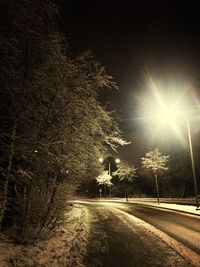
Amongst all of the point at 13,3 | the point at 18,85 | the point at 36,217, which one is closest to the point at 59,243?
the point at 36,217

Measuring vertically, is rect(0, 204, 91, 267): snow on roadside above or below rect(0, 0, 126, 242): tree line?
below

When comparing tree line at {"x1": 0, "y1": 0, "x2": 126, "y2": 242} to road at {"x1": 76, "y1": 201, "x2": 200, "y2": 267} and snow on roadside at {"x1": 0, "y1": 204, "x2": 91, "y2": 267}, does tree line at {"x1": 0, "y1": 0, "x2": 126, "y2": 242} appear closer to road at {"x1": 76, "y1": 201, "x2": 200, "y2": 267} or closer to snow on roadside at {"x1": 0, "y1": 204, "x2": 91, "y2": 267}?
snow on roadside at {"x1": 0, "y1": 204, "x2": 91, "y2": 267}

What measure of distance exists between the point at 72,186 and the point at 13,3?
7.28m

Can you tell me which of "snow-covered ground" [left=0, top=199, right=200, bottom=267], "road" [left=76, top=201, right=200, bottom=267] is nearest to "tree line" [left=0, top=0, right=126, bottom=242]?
Answer: "snow-covered ground" [left=0, top=199, right=200, bottom=267]

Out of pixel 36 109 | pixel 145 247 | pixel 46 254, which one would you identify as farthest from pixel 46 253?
pixel 36 109

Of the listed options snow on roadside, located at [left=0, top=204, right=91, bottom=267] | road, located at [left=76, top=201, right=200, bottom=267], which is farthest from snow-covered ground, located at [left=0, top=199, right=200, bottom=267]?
road, located at [left=76, top=201, right=200, bottom=267]

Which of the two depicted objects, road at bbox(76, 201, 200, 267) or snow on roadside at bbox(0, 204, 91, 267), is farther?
road at bbox(76, 201, 200, 267)

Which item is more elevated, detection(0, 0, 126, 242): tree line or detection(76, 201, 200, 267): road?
detection(0, 0, 126, 242): tree line

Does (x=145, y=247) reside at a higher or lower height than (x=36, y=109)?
lower

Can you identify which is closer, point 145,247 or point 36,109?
point 36,109

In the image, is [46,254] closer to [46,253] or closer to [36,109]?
[46,253]

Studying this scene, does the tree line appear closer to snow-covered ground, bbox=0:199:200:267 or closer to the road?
snow-covered ground, bbox=0:199:200:267

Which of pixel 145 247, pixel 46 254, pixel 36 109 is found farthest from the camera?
pixel 145 247

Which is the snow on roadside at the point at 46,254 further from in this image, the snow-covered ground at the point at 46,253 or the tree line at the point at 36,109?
the tree line at the point at 36,109
